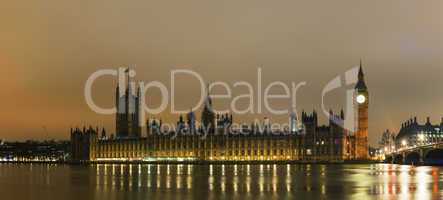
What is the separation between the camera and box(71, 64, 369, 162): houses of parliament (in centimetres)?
13638

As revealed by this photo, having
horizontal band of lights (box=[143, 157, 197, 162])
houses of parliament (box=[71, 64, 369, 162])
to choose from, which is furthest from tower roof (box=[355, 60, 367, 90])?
horizontal band of lights (box=[143, 157, 197, 162])

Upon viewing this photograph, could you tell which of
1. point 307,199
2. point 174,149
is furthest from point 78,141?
point 307,199

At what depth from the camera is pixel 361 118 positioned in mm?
144750

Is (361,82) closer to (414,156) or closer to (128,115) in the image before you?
(414,156)

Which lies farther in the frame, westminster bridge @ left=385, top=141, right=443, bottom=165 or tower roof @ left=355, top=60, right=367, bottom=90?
tower roof @ left=355, top=60, right=367, bottom=90

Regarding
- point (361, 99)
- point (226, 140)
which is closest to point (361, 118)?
point (361, 99)

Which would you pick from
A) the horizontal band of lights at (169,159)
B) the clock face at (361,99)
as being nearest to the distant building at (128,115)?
the horizontal band of lights at (169,159)

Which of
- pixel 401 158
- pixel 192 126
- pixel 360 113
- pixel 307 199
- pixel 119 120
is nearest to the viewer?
pixel 307 199

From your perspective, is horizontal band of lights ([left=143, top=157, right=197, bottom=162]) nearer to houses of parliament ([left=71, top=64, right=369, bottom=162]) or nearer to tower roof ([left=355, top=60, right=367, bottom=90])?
houses of parliament ([left=71, top=64, right=369, bottom=162])

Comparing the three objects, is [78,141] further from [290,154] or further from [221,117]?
[290,154]

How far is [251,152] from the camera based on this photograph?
142m

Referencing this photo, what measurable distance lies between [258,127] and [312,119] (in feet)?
44.1

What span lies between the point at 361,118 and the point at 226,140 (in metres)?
28.9

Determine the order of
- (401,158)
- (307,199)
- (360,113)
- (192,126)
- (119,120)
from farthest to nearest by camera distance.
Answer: (119,120)
(192,126)
(360,113)
(401,158)
(307,199)
